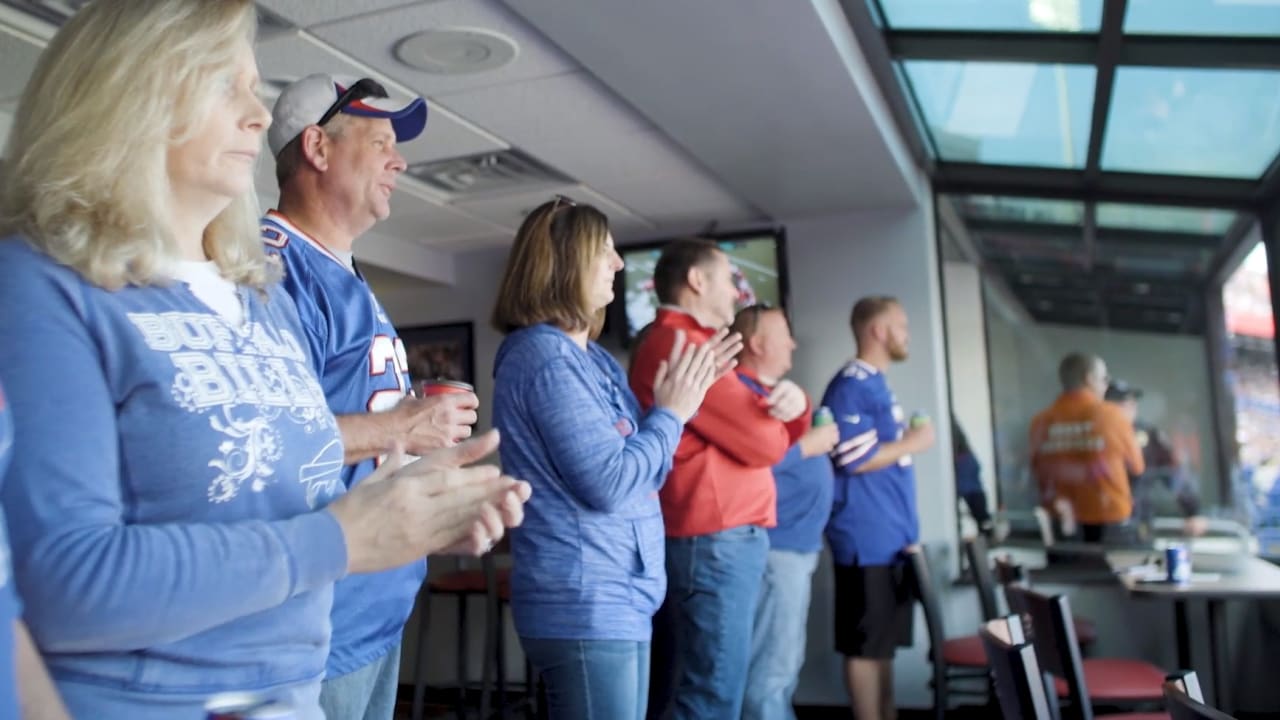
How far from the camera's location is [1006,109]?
437 centimetres

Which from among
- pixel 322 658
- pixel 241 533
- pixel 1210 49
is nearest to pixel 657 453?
pixel 322 658

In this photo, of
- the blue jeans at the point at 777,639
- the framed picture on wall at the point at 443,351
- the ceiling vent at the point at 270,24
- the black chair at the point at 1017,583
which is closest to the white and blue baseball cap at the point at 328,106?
the ceiling vent at the point at 270,24

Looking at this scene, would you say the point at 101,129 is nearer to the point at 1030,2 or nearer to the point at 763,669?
the point at 763,669

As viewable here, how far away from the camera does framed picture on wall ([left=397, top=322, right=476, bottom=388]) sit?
6.13m

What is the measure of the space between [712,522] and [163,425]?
5.69 ft

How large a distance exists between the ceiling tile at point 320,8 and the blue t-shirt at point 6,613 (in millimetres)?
2299

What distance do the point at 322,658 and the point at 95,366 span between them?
344 mm

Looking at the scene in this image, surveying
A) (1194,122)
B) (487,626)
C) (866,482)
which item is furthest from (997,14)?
(487,626)

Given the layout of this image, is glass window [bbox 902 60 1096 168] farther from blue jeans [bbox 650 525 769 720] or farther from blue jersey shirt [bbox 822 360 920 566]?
blue jeans [bbox 650 525 769 720]

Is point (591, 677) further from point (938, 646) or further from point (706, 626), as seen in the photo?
point (938, 646)

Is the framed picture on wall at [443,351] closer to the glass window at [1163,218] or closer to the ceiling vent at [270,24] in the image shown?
the ceiling vent at [270,24]

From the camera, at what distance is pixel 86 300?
847 mm

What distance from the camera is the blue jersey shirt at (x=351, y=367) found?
4.55 feet

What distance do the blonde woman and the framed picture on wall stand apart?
202 inches
